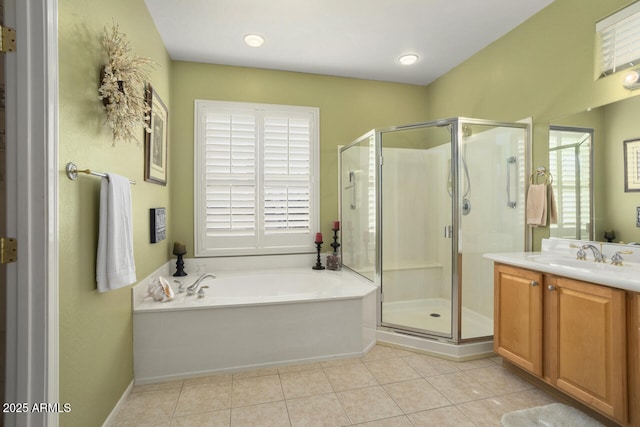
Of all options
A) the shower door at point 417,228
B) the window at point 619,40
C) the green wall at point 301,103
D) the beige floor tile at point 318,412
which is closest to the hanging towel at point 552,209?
the shower door at point 417,228

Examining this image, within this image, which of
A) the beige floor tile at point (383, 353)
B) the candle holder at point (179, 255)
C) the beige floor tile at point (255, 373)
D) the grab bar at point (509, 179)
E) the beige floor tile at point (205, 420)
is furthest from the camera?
the candle holder at point (179, 255)

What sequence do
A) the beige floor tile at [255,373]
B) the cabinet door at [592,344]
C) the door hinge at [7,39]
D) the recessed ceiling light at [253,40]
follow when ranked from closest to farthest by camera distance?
1. the door hinge at [7,39]
2. the cabinet door at [592,344]
3. the beige floor tile at [255,373]
4. the recessed ceiling light at [253,40]

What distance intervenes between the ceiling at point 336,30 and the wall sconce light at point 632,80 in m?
0.88

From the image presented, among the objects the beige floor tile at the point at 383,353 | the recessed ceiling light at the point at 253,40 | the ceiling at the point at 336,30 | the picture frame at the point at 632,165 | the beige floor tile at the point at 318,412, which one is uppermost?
the ceiling at the point at 336,30

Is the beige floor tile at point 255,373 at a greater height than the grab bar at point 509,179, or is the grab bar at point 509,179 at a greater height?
the grab bar at point 509,179

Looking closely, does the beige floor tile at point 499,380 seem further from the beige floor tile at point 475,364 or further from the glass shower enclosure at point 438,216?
the glass shower enclosure at point 438,216

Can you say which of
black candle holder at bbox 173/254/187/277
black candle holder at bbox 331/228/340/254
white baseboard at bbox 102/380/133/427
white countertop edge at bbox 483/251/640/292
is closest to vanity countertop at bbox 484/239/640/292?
white countertop edge at bbox 483/251/640/292

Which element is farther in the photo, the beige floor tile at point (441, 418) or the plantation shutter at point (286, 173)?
the plantation shutter at point (286, 173)

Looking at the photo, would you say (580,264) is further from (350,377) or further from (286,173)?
(286,173)

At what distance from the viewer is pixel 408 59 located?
3176mm

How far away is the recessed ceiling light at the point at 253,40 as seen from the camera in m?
2.74

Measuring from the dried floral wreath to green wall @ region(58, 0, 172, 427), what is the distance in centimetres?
4

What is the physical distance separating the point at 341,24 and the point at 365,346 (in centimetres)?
267

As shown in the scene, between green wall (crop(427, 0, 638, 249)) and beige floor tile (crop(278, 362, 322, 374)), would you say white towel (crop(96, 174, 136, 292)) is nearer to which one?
beige floor tile (crop(278, 362, 322, 374))
